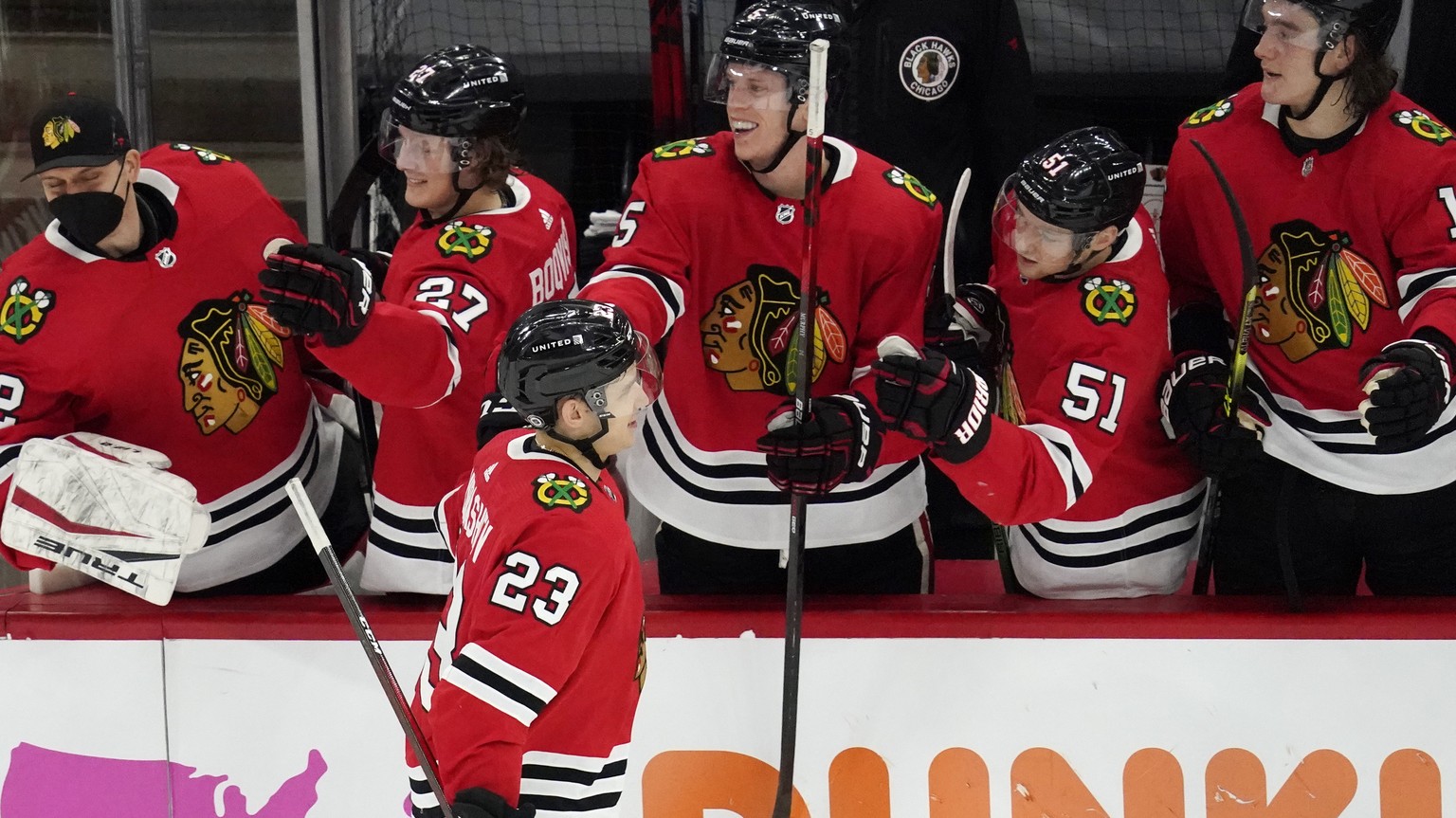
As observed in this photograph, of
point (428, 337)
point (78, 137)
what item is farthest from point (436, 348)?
point (78, 137)

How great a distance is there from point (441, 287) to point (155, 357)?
52 cm

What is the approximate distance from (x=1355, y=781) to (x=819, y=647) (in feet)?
2.86

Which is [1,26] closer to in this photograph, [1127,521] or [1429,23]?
[1127,521]

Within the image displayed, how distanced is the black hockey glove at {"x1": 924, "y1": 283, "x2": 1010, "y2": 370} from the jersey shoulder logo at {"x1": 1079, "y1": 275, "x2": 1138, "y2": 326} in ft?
0.75

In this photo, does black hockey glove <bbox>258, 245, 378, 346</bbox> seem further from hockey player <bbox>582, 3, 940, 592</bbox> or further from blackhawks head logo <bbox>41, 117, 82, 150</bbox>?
blackhawks head logo <bbox>41, 117, 82, 150</bbox>

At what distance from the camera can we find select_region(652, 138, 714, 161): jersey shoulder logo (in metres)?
2.40

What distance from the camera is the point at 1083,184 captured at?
7.27 feet

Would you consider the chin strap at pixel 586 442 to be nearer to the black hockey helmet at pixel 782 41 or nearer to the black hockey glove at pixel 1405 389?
the black hockey helmet at pixel 782 41

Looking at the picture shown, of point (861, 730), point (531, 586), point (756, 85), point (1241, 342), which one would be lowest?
point (861, 730)

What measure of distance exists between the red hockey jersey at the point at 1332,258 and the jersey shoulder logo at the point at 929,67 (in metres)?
0.77

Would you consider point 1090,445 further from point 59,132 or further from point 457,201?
point 59,132

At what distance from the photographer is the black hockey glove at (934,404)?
2.04m

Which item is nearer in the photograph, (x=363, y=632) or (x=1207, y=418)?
(x=363, y=632)

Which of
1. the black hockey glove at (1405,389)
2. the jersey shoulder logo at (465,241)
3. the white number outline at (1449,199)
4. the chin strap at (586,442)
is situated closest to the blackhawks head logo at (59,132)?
the jersey shoulder logo at (465,241)
